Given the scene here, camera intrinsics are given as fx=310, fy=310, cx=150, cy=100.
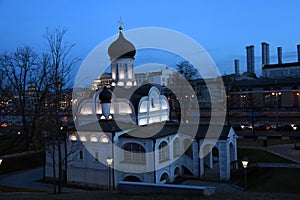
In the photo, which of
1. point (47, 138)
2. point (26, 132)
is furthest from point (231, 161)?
point (26, 132)

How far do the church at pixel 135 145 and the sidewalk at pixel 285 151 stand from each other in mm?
4614

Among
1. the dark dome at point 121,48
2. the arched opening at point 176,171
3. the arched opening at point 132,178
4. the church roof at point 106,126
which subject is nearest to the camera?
the arched opening at point 132,178

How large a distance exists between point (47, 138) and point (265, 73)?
83.5 meters

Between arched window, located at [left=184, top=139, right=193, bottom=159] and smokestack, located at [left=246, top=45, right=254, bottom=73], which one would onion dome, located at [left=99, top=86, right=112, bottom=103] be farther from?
smokestack, located at [left=246, top=45, right=254, bottom=73]

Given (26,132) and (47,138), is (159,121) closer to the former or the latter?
(47,138)

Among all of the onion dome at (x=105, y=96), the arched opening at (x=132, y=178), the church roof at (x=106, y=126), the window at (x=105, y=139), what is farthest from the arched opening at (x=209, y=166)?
the onion dome at (x=105, y=96)

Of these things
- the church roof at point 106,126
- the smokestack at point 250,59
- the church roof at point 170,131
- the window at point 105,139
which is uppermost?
the smokestack at point 250,59

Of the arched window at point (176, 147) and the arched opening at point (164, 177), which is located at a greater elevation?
the arched window at point (176, 147)

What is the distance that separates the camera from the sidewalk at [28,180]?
70.0ft

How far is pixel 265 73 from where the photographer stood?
3622 inches

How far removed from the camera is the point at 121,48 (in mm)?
28438

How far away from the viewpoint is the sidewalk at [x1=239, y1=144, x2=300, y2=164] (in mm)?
24328

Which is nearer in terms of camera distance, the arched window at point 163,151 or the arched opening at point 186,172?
the arched window at point 163,151

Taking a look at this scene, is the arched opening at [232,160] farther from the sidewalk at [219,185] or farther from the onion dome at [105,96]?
the onion dome at [105,96]
